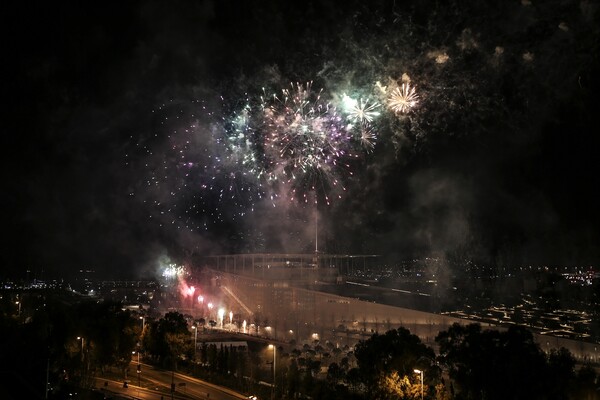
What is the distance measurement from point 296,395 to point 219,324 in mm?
19334

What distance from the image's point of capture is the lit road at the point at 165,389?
1387 centimetres

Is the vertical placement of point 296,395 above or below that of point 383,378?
below

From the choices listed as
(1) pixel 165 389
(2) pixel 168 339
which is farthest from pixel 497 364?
(2) pixel 168 339

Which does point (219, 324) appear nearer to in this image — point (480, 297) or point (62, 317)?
point (62, 317)

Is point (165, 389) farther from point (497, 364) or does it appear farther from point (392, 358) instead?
point (497, 364)

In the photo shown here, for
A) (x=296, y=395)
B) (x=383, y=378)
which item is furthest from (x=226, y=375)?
(x=383, y=378)

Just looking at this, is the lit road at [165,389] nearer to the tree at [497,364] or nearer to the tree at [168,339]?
the tree at [168,339]

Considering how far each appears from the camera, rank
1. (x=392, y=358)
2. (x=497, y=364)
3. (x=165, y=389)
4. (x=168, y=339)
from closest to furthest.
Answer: (x=497, y=364) < (x=392, y=358) < (x=165, y=389) < (x=168, y=339)

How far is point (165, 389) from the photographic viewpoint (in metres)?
14.8

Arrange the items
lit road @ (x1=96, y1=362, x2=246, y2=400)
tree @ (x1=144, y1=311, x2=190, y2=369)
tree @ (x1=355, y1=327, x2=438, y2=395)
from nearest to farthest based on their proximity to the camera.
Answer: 1. tree @ (x1=355, y1=327, x2=438, y2=395)
2. lit road @ (x1=96, y1=362, x2=246, y2=400)
3. tree @ (x1=144, y1=311, x2=190, y2=369)

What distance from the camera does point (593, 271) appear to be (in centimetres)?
4156

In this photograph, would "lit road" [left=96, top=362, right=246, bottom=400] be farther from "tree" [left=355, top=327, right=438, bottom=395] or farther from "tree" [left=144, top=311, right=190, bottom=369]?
"tree" [left=355, top=327, right=438, bottom=395]

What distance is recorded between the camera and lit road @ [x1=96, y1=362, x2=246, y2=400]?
1387 centimetres

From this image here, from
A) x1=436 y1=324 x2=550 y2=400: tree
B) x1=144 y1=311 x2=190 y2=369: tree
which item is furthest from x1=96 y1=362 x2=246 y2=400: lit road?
x1=436 y1=324 x2=550 y2=400: tree
